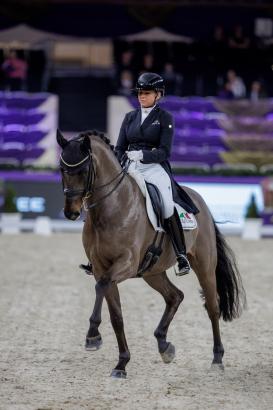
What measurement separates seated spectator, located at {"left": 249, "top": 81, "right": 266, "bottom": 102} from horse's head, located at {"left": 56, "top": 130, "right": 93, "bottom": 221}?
50.5 feet

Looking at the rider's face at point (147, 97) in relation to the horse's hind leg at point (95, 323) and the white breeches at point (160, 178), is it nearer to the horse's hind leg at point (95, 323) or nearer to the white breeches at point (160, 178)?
the white breeches at point (160, 178)

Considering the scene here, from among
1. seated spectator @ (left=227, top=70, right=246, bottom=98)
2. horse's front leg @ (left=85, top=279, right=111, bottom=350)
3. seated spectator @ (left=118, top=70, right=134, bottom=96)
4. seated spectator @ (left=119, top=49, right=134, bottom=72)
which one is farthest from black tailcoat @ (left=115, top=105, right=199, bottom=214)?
seated spectator @ (left=119, top=49, right=134, bottom=72)

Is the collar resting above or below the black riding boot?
above

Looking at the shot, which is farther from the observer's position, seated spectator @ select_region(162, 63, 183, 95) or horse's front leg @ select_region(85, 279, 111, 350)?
seated spectator @ select_region(162, 63, 183, 95)

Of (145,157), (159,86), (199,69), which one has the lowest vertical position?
(199,69)

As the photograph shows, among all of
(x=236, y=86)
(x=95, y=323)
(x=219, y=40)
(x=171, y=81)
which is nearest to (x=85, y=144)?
(x=95, y=323)

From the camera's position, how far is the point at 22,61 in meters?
21.7

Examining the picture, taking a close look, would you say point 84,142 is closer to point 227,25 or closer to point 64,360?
point 64,360

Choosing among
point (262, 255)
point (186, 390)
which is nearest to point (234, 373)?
point (186, 390)

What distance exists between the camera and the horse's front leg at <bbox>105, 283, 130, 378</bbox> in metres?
5.94

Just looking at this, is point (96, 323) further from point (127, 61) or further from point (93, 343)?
point (127, 61)

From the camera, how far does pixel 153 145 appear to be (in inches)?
257

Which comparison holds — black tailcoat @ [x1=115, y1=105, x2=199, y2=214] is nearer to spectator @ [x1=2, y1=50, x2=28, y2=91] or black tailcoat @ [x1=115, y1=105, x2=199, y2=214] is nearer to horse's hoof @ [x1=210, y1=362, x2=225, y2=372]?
horse's hoof @ [x1=210, y1=362, x2=225, y2=372]

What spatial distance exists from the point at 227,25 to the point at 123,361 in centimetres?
1894
